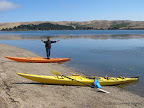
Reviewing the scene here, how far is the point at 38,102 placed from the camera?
25.7 feet

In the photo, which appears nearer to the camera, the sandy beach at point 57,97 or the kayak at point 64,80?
the sandy beach at point 57,97

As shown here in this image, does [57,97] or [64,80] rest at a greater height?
[64,80]

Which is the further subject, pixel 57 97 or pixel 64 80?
pixel 64 80

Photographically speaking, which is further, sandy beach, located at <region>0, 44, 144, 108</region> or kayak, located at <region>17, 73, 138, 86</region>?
kayak, located at <region>17, 73, 138, 86</region>

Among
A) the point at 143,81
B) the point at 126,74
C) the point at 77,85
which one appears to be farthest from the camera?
the point at 126,74

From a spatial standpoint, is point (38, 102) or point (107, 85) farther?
point (107, 85)

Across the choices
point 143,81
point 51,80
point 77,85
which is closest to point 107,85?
point 77,85

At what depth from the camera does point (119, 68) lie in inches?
703

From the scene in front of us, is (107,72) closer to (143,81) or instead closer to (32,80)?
(143,81)

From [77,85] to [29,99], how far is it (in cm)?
438

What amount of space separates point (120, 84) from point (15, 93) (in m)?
8.68

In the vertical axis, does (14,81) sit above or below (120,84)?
above

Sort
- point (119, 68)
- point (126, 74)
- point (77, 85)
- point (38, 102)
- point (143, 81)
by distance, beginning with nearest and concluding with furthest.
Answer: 1. point (38, 102)
2. point (77, 85)
3. point (143, 81)
4. point (126, 74)
5. point (119, 68)

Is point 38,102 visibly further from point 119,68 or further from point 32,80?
point 119,68
